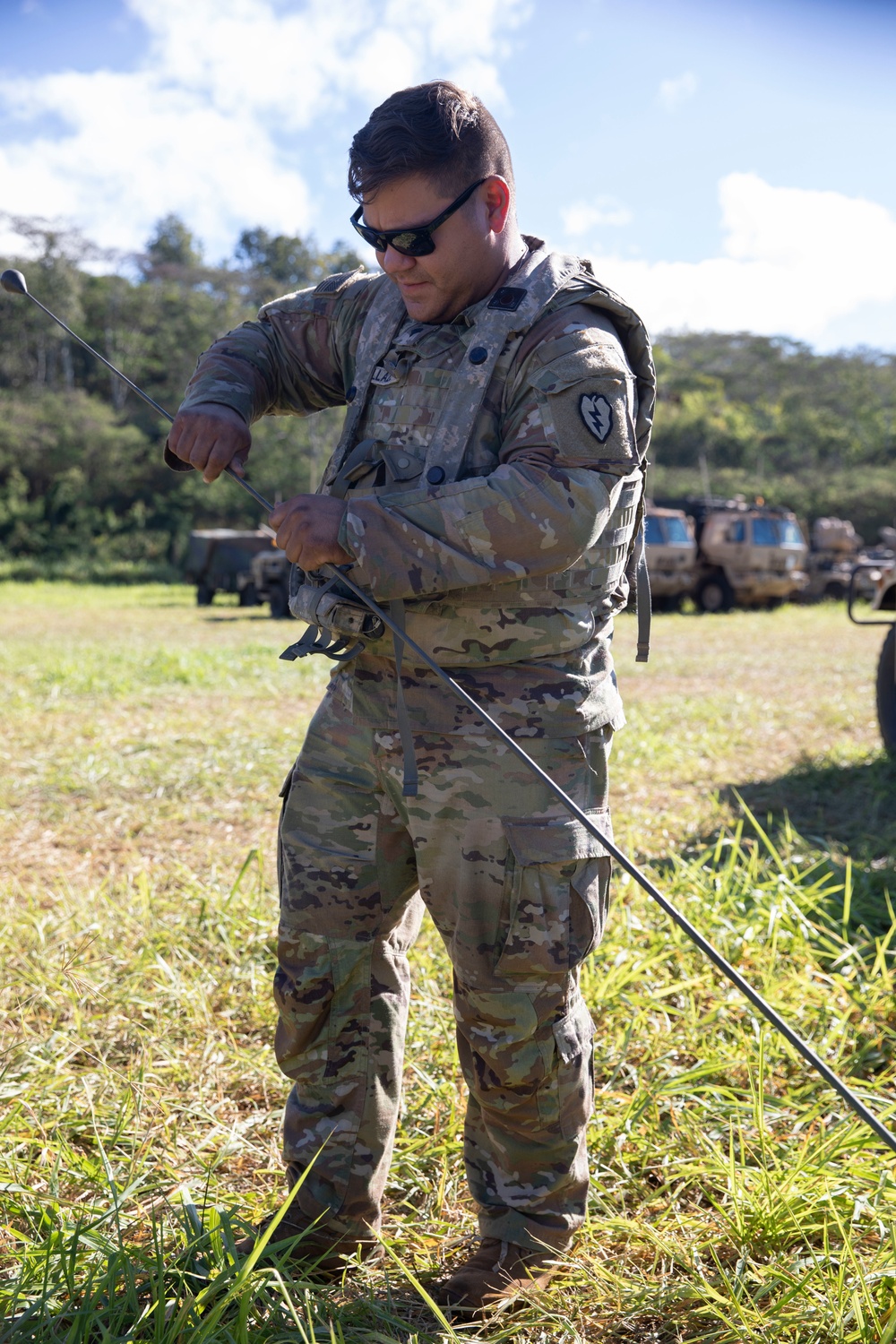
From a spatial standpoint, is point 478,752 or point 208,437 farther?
point 208,437

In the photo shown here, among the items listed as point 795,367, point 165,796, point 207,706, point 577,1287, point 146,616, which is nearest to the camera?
point 577,1287

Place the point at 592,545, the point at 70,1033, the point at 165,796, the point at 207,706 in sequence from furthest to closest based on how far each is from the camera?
the point at 207,706
the point at 165,796
the point at 70,1033
the point at 592,545

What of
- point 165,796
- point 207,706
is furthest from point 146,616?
point 165,796

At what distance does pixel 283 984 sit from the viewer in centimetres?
203

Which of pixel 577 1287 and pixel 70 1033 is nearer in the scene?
pixel 577 1287

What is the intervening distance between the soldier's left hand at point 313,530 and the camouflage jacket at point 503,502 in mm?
31

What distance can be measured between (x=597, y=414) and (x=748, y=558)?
18228 millimetres

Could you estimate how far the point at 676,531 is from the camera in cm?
1933

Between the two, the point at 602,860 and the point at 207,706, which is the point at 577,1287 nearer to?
the point at 602,860

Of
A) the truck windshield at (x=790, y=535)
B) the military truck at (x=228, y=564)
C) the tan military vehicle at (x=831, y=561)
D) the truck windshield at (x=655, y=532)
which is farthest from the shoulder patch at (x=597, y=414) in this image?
the tan military vehicle at (x=831, y=561)

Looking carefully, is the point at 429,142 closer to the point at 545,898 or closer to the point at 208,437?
the point at 208,437

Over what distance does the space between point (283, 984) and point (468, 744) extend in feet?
1.85

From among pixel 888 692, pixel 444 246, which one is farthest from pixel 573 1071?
pixel 888 692

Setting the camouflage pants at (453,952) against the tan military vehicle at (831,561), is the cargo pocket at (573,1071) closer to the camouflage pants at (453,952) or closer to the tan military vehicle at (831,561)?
the camouflage pants at (453,952)
